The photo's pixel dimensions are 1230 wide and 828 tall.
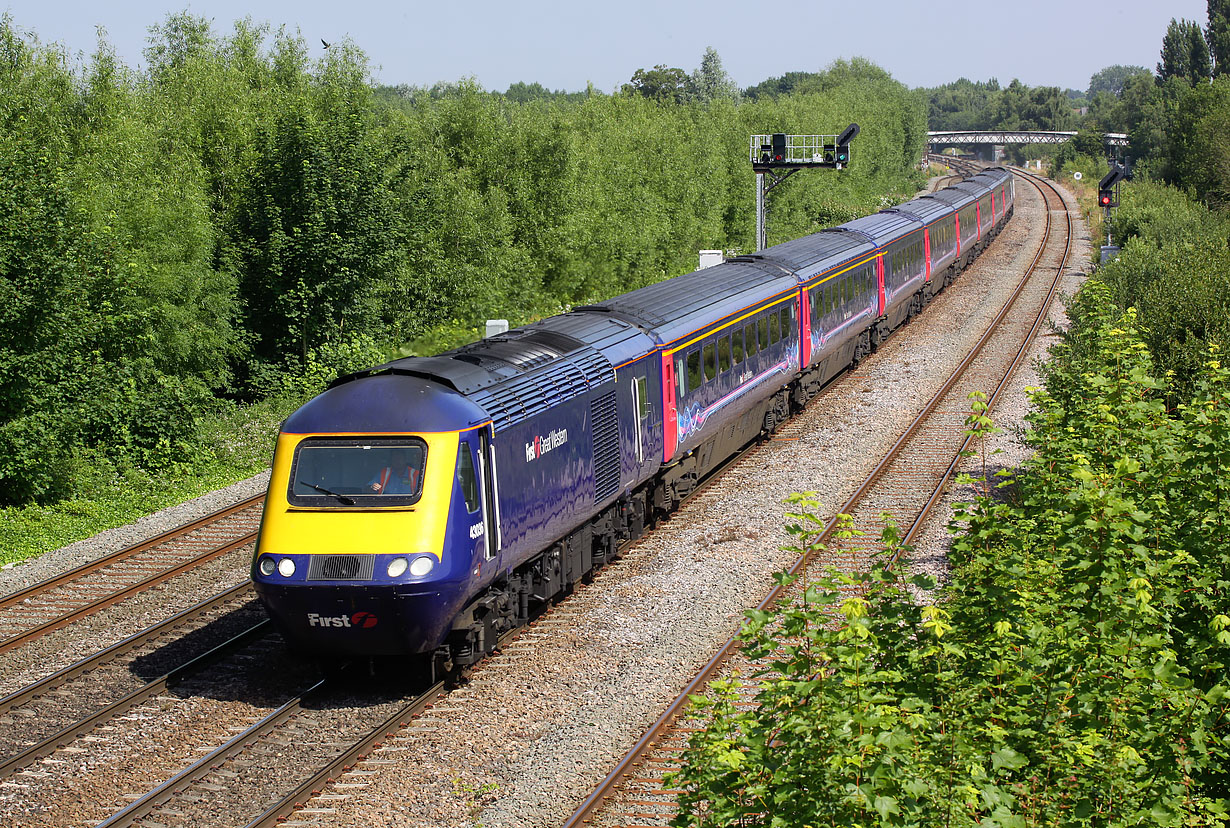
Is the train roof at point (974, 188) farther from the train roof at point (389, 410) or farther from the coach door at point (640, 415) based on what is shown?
the train roof at point (389, 410)

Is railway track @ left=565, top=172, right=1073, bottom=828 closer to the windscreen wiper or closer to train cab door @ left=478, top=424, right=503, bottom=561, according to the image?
train cab door @ left=478, top=424, right=503, bottom=561

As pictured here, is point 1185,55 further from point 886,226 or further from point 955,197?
point 886,226

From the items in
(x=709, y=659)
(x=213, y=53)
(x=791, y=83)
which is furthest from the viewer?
(x=791, y=83)

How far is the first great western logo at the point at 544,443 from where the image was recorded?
1333 centimetres

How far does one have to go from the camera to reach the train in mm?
11492

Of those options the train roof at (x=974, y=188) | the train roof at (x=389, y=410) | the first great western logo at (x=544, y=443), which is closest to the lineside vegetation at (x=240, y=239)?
the first great western logo at (x=544, y=443)

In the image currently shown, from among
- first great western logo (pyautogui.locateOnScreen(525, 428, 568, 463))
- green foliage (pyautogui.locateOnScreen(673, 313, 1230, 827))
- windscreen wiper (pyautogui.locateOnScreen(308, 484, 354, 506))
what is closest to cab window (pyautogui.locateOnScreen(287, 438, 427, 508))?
windscreen wiper (pyautogui.locateOnScreen(308, 484, 354, 506))

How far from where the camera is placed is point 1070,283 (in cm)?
4203

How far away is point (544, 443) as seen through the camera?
45.0ft

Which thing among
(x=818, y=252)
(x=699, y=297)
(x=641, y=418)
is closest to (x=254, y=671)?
(x=641, y=418)

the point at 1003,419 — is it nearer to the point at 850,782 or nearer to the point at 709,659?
A: the point at 709,659

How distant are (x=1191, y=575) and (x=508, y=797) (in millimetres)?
6307

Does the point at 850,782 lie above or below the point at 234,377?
above

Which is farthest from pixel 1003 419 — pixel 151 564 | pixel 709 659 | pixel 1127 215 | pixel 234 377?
pixel 1127 215
